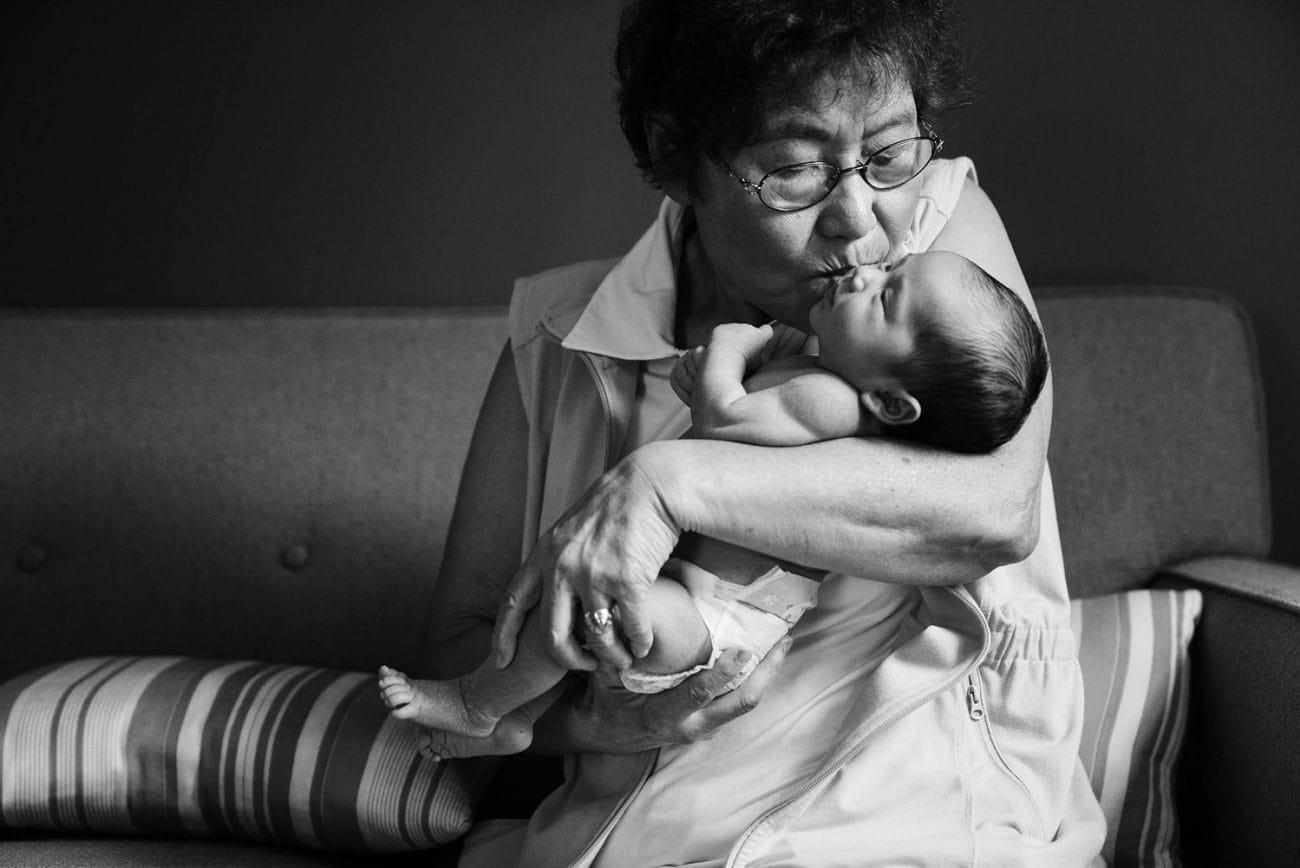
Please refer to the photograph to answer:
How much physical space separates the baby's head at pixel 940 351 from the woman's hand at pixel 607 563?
0.25 m

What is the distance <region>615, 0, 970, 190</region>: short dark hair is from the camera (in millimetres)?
1368

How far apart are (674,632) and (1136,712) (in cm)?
91

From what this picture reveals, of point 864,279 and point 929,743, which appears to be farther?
point 929,743

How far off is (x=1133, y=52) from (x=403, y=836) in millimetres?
1927

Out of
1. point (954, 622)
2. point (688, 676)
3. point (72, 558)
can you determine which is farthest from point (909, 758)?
point (72, 558)

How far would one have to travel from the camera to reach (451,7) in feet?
8.34

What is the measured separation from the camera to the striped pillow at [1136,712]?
1789 mm

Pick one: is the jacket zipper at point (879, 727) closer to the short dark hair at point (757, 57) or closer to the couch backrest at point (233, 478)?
the short dark hair at point (757, 57)

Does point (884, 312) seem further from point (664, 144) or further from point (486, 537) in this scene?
point (486, 537)

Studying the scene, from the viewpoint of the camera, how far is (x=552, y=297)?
1.81 metres

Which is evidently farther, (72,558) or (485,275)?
(485,275)

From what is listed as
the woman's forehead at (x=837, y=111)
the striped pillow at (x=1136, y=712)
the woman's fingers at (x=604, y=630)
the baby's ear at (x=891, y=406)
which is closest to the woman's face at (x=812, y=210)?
the woman's forehead at (x=837, y=111)

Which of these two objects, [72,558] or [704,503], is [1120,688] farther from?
[72,558]

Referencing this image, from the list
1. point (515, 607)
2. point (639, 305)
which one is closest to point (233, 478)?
point (639, 305)
